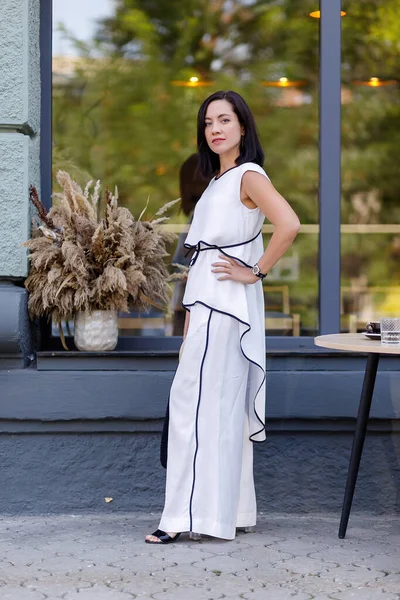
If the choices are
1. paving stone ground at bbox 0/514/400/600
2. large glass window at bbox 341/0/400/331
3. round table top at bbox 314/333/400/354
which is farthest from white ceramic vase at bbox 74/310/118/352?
large glass window at bbox 341/0/400/331

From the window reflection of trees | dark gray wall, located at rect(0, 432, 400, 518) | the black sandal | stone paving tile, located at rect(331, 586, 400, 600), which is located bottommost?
stone paving tile, located at rect(331, 586, 400, 600)

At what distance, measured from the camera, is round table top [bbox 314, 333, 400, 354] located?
3627 mm

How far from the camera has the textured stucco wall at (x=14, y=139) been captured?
15.4ft

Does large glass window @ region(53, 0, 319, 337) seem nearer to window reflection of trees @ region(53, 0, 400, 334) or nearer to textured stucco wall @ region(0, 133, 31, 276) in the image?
window reflection of trees @ region(53, 0, 400, 334)

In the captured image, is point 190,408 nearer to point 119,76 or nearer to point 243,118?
point 243,118

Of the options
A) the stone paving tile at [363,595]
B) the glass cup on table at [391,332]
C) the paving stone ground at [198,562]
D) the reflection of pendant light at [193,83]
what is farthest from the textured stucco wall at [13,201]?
the reflection of pendant light at [193,83]

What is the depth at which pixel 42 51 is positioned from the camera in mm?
5055

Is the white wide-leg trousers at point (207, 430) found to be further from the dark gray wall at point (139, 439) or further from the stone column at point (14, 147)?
the stone column at point (14, 147)

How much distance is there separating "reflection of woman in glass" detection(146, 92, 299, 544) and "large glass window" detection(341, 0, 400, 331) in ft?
→ 19.1

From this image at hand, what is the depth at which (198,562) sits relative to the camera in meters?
3.86

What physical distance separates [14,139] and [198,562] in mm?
2127

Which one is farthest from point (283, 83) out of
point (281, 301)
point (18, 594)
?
point (18, 594)

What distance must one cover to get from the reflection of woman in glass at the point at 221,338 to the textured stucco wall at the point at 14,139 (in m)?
0.96

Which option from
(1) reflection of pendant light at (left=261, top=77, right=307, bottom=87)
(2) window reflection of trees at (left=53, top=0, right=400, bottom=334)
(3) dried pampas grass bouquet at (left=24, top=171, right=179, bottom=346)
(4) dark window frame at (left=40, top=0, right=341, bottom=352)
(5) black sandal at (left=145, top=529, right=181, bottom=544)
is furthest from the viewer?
(1) reflection of pendant light at (left=261, top=77, right=307, bottom=87)
